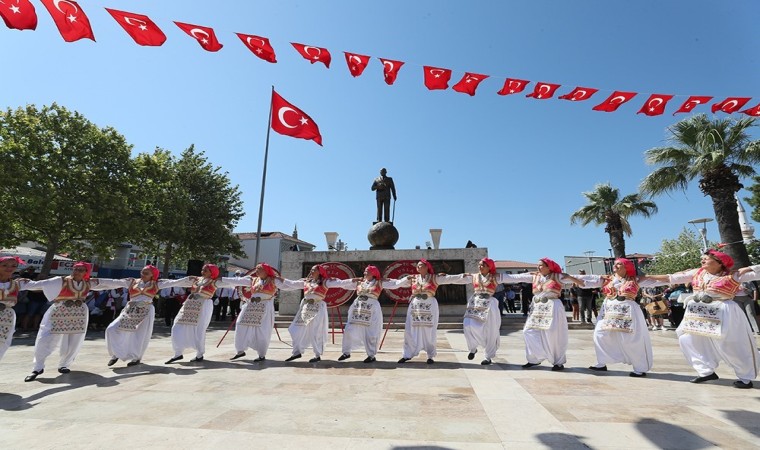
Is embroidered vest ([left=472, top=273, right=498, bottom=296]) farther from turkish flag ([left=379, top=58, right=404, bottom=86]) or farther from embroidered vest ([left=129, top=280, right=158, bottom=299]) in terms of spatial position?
embroidered vest ([left=129, top=280, right=158, bottom=299])

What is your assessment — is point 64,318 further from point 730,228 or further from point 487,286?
point 730,228

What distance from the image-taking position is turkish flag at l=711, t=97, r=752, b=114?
27.5ft

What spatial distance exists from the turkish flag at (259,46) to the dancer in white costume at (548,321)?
658 centimetres

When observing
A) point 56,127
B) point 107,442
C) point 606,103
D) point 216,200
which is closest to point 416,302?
point 107,442

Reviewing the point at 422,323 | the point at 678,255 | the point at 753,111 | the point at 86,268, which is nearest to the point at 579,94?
the point at 753,111

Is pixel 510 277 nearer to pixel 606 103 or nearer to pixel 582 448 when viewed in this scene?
pixel 582 448

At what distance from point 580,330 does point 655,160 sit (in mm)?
6842

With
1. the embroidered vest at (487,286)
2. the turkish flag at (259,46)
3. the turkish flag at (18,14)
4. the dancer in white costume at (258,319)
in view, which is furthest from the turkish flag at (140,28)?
the embroidered vest at (487,286)

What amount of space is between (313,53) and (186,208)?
17.2 m

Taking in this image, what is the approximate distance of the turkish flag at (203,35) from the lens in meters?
7.20

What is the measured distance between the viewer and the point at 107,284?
6.60 meters

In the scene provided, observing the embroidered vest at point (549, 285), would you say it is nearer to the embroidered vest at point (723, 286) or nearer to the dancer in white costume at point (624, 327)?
the dancer in white costume at point (624, 327)

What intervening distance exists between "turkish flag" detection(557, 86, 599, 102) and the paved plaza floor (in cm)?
585

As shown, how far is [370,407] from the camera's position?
3.71 m
